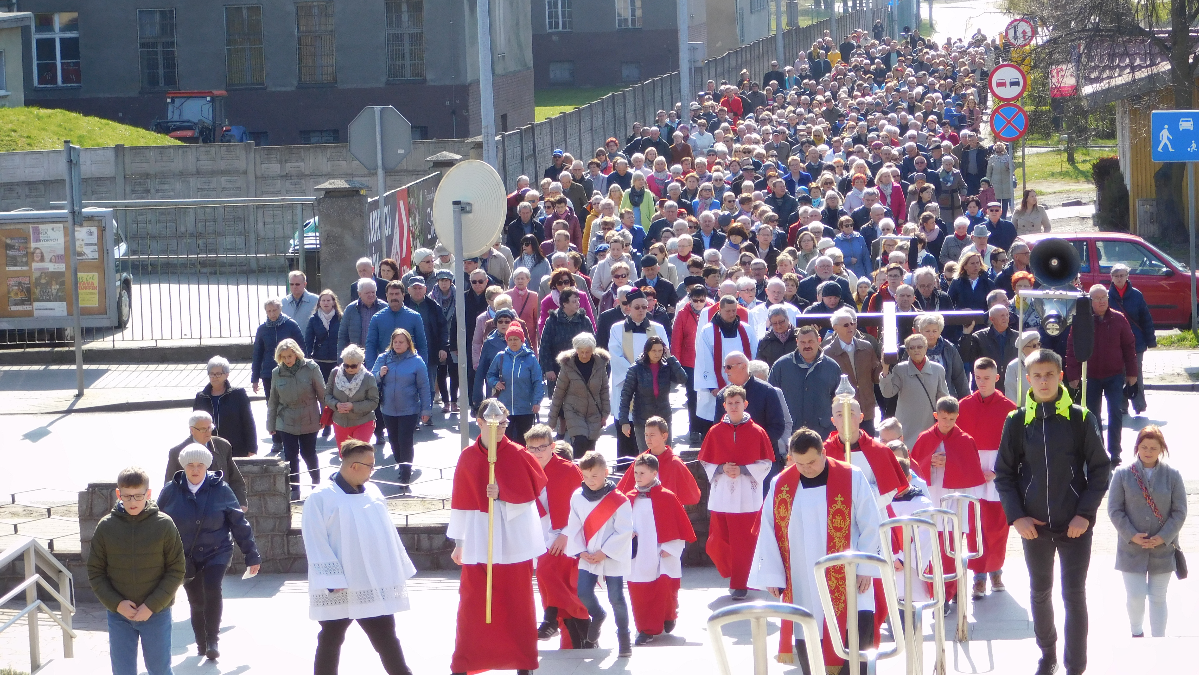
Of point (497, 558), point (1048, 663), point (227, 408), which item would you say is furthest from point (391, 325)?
point (1048, 663)

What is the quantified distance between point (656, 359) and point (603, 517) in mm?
3207

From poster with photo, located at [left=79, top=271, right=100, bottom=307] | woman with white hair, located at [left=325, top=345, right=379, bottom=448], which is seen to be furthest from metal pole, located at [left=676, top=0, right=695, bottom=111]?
woman with white hair, located at [left=325, top=345, right=379, bottom=448]

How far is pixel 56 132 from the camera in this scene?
3541 cm

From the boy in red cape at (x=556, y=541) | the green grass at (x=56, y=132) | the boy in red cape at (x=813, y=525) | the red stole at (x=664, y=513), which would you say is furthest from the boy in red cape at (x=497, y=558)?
the green grass at (x=56, y=132)

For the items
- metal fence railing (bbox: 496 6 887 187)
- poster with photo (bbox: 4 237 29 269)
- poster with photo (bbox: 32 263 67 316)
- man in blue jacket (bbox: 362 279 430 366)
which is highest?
metal fence railing (bbox: 496 6 887 187)

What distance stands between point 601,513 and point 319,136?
3604 cm

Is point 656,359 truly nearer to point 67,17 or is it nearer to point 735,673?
point 735,673

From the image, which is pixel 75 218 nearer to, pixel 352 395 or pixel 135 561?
pixel 352 395

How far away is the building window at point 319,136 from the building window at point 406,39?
8.19 ft

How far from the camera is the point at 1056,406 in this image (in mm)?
7820

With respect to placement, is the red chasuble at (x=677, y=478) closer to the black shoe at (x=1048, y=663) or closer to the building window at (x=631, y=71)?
the black shoe at (x=1048, y=663)

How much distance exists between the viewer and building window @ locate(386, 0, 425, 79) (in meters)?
42.3

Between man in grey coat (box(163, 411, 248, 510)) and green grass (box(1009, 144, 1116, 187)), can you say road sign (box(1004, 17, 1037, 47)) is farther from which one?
man in grey coat (box(163, 411, 248, 510))

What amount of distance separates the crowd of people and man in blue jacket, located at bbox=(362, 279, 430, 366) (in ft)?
0.08
